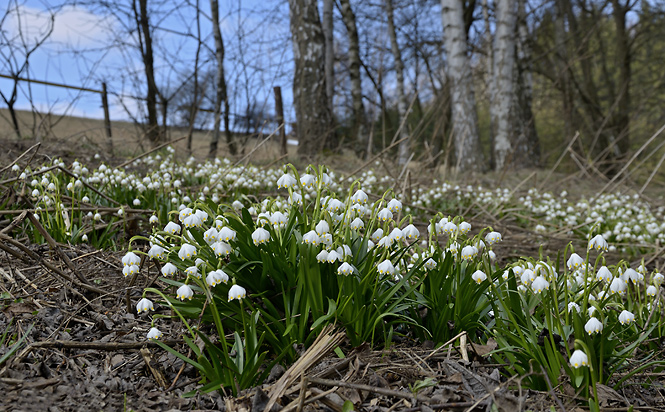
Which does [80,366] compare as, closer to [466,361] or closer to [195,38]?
[466,361]

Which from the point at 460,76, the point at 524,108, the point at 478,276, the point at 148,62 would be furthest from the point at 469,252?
the point at 524,108

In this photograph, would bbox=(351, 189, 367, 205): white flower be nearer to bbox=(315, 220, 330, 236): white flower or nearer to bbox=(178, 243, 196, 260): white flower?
bbox=(315, 220, 330, 236): white flower

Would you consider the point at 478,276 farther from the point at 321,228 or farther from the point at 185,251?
the point at 185,251

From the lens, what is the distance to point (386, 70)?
17109 millimetres

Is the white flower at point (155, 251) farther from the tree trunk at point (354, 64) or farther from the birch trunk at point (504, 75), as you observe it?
the tree trunk at point (354, 64)

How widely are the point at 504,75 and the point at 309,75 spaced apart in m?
4.88

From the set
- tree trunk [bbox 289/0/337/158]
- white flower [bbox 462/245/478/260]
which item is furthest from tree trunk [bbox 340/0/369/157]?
white flower [bbox 462/245/478/260]

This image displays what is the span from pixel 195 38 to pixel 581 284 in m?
9.49

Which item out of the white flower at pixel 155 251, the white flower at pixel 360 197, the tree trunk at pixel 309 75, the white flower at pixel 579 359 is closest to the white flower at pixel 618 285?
the white flower at pixel 579 359

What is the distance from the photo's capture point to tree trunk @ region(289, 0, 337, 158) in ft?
30.1

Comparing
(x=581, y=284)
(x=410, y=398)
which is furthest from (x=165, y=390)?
(x=581, y=284)

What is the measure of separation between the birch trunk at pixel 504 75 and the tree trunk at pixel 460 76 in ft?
2.92

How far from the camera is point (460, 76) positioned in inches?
375

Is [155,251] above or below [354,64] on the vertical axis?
below
